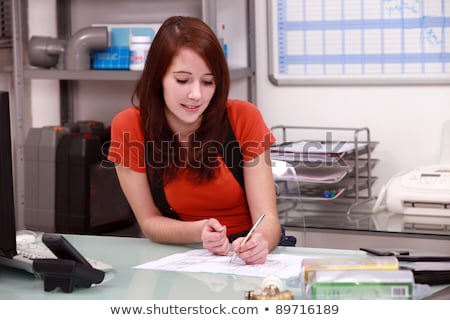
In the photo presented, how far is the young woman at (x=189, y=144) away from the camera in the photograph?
1.88 metres

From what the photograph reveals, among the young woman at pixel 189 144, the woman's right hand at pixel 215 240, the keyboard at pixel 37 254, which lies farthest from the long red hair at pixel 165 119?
the keyboard at pixel 37 254

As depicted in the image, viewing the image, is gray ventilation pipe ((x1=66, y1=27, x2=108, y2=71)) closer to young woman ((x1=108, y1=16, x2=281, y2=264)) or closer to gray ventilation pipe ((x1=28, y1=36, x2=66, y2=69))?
gray ventilation pipe ((x1=28, y1=36, x2=66, y2=69))

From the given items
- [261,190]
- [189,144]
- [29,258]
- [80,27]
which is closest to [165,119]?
[189,144]

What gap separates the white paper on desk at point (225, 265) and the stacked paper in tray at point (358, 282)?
252mm

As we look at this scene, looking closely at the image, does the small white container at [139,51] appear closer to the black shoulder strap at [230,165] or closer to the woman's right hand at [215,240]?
the black shoulder strap at [230,165]

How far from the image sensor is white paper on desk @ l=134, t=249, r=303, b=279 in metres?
1.51

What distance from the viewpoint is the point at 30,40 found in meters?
3.11

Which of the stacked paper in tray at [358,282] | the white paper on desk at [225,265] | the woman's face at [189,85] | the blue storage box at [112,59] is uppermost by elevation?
the blue storage box at [112,59]

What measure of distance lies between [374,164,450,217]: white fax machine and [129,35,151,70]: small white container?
1.02 metres

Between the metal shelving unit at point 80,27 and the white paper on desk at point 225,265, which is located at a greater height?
the metal shelving unit at point 80,27
